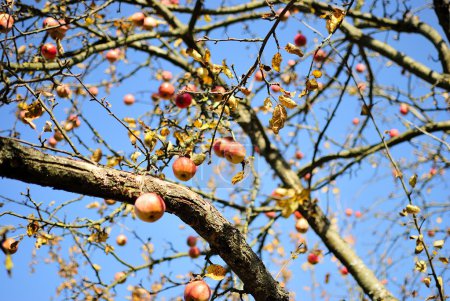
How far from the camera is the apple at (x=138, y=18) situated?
12.2 ft

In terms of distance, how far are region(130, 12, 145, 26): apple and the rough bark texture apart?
2551 millimetres

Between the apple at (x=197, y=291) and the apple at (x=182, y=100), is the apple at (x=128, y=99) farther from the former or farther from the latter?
the apple at (x=197, y=291)

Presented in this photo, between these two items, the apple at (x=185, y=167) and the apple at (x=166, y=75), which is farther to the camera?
the apple at (x=166, y=75)

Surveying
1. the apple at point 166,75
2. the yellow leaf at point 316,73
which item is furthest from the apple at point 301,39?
the yellow leaf at point 316,73

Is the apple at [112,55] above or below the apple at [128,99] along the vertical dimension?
below

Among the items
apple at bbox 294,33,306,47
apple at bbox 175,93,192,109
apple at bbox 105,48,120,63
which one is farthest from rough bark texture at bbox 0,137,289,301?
apple at bbox 294,33,306,47

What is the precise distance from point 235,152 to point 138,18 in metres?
2.27

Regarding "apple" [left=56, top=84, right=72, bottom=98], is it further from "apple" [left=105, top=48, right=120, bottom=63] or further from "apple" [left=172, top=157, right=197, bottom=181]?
"apple" [left=172, top=157, right=197, bottom=181]

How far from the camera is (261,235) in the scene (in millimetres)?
3654

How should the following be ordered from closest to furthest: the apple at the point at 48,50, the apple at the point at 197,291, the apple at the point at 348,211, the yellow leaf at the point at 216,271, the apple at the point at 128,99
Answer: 1. the yellow leaf at the point at 216,271
2. the apple at the point at 197,291
3. the apple at the point at 48,50
4. the apple at the point at 128,99
5. the apple at the point at 348,211

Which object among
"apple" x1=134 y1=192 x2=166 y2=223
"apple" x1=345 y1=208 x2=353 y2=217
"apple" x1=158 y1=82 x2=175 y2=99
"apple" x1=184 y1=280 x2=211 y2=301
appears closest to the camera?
"apple" x1=134 y1=192 x2=166 y2=223

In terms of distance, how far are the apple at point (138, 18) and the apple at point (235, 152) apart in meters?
2.19

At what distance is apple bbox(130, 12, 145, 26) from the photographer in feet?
12.2

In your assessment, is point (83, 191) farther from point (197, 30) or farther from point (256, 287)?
point (197, 30)
